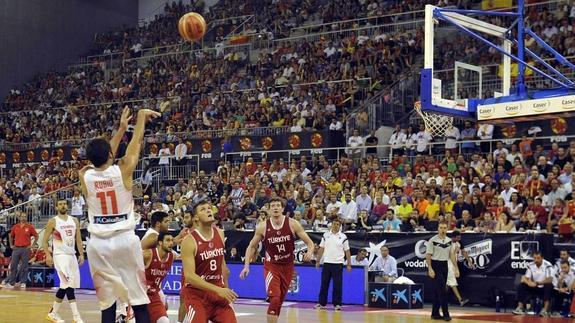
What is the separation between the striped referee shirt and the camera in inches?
714

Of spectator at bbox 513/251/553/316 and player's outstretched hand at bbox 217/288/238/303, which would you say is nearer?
player's outstretched hand at bbox 217/288/238/303

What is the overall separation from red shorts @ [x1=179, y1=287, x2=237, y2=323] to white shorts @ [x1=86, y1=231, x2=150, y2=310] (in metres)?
0.62

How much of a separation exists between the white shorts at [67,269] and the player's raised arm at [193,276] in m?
7.33

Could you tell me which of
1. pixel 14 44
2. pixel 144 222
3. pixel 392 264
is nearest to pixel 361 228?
pixel 392 264

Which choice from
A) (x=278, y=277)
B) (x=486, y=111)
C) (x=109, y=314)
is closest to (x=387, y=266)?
(x=486, y=111)

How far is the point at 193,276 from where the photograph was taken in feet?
30.8

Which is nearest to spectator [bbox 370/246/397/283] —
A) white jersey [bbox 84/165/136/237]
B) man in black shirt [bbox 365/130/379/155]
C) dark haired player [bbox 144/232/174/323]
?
man in black shirt [bbox 365/130/379/155]

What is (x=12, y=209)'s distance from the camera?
3269 centimetres

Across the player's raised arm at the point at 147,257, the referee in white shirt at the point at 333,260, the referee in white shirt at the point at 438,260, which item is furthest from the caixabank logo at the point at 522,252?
the player's raised arm at the point at 147,257

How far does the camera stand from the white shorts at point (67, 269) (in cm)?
1631

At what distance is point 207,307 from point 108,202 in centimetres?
158

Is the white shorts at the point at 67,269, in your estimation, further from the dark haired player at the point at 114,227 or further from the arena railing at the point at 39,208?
the arena railing at the point at 39,208

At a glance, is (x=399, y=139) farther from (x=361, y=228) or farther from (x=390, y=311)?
(x=390, y=311)

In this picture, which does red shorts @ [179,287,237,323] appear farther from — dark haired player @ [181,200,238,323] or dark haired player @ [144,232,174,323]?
dark haired player @ [144,232,174,323]
